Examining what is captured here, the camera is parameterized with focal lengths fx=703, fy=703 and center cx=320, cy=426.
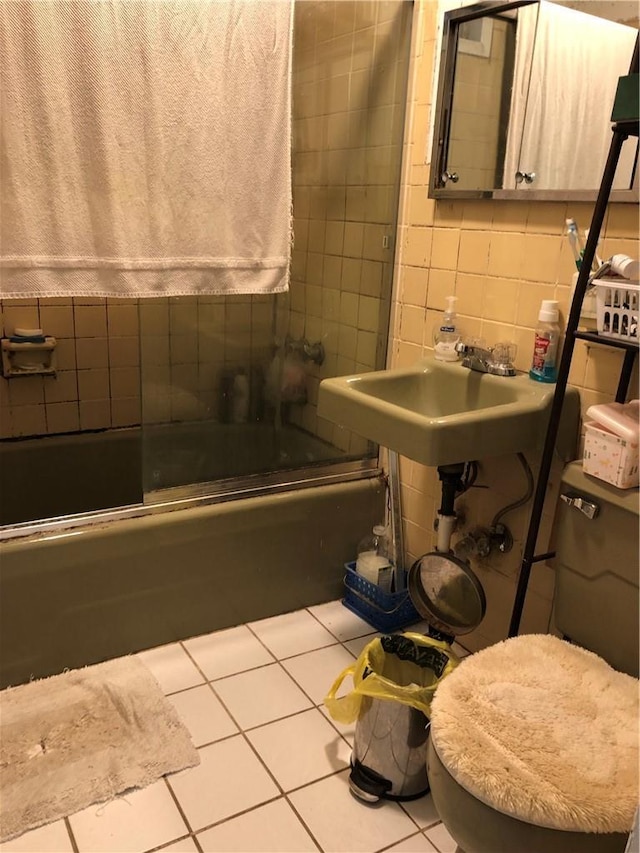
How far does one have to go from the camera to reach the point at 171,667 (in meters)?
1.97

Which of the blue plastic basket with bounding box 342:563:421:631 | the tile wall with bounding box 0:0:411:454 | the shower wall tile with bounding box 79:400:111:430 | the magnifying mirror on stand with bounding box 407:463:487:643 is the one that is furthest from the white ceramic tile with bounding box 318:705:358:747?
the shower wall tile with bounding box 79:400:111:430

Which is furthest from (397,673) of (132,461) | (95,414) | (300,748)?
(95,414)

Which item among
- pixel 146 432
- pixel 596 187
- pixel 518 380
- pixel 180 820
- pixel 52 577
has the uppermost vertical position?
pixel 596 187

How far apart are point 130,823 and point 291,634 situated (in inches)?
30.2

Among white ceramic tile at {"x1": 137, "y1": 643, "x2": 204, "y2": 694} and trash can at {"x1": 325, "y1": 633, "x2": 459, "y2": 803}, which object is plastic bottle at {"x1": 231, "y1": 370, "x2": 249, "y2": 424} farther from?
trash can at {"x1": 325, "y1": 633, "x2": 459, "y2": 803}

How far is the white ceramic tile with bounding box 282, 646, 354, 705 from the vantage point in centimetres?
192

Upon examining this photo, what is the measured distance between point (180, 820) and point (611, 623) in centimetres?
99

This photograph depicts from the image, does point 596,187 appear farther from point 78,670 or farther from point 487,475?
point 78,670

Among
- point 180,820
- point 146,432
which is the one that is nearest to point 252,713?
point 180,820

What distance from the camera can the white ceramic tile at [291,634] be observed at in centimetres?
209

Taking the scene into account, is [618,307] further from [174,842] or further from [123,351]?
A: [123,351]

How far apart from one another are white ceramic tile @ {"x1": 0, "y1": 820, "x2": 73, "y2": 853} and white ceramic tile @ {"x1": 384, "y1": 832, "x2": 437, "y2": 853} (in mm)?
663

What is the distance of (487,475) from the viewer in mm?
1960

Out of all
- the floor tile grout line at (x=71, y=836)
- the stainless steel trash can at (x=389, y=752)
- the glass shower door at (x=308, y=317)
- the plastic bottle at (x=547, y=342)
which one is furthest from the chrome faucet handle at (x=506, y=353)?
the floor tile grout line at (x=71, y=836)
